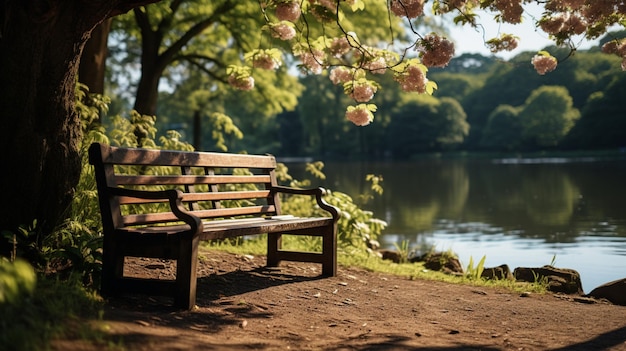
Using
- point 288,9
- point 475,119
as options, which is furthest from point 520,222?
point 475,119

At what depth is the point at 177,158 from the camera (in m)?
6.10

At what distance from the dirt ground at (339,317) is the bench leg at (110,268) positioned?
0.35 ft

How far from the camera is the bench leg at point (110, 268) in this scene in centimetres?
523

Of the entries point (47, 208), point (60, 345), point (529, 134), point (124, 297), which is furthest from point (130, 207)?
point (529, 134)

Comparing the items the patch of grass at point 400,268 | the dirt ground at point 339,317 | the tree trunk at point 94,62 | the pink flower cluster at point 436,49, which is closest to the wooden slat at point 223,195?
the dirt ground at point 339,317

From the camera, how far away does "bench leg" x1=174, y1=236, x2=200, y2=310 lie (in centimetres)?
502

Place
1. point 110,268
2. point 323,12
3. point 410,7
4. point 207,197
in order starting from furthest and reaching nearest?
point 323,12 < point 410,7 < point 207,197 < point 110,268

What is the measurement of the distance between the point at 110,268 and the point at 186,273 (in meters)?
0.63

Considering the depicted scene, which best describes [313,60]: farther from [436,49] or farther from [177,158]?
[177,158]

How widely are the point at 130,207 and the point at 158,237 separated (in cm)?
328

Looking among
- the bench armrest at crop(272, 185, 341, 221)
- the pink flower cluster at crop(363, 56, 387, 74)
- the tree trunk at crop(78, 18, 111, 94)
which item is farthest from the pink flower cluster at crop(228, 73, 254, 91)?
the tree trunk at crop(78, 18, 111, 94)

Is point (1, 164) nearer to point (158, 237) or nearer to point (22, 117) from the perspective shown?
point (22, 117)

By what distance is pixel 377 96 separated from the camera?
7544cm

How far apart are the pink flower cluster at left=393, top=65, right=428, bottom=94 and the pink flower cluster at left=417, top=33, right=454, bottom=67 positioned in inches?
6.4
